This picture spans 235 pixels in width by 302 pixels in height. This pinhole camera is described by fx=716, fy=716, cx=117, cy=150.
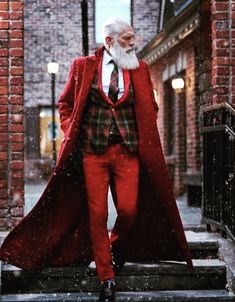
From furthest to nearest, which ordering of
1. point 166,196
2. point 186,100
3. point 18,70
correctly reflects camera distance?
point 186,100 < point 18,70 < point 166,196

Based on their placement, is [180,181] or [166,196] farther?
[180,181]

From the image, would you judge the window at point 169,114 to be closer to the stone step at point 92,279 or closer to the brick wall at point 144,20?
the brick wall at point 144,20

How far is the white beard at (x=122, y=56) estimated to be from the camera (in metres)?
4.96

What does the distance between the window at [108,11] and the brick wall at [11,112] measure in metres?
14.0

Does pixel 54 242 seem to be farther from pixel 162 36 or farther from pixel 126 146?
pixel 162 36

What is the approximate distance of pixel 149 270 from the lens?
543 cm

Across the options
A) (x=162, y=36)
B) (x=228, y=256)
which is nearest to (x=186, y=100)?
(x=162, y=36)

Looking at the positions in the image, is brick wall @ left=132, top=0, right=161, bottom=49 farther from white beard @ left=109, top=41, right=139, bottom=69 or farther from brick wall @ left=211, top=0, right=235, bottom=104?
white beard @ left=109, top=41, right=139, bottom=69

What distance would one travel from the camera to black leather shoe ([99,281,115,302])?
16.1 ft

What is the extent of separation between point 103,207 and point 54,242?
0.63m

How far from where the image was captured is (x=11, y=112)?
6.42m

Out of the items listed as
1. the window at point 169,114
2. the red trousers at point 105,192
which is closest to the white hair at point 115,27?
the red trousers at point 105,192

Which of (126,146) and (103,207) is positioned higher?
(126,146)

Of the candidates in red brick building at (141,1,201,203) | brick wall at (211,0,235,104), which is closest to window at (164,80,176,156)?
red brick building at (141,1,201,203)
